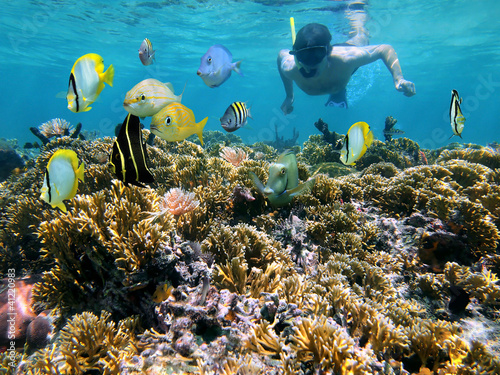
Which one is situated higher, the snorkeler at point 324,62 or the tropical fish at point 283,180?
the snorkeler at point 324,62

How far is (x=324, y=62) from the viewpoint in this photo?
923 centimetres

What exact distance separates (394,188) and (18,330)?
5.96m

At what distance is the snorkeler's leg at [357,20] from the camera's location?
61.2ft

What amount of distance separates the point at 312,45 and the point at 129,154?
28.9 feet

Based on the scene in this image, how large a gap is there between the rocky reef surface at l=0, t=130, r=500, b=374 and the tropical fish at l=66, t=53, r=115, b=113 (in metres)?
0.99

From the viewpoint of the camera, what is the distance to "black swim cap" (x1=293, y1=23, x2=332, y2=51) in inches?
328

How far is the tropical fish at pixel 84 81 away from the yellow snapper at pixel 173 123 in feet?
2.17

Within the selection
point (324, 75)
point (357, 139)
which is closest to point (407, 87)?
point (324, 75)

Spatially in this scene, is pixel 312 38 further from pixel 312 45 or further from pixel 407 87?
pixel 407 87

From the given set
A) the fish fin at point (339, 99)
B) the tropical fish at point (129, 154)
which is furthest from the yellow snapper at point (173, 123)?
the fish fin at point (339, 99)

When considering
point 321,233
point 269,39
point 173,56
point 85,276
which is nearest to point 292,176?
point 321,233

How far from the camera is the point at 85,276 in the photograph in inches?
102

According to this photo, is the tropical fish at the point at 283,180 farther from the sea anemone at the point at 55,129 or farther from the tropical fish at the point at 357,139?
the sea anemone at the point at 55,129

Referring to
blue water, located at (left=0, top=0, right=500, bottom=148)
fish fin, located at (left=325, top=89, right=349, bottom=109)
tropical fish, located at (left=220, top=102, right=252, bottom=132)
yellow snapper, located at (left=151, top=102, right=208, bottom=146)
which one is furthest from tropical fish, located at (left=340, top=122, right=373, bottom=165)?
blue water, located at (left=0, top=0, right=500, bottom=148)
